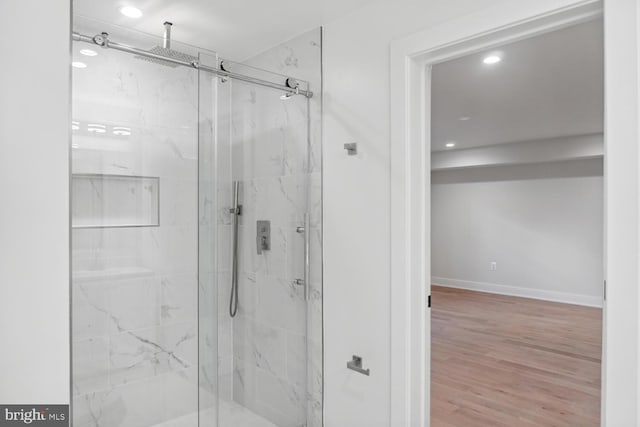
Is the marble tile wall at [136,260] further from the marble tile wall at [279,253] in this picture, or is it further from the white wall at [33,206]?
the white wall at [33,206]

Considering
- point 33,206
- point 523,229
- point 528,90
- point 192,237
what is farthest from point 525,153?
point 33,206

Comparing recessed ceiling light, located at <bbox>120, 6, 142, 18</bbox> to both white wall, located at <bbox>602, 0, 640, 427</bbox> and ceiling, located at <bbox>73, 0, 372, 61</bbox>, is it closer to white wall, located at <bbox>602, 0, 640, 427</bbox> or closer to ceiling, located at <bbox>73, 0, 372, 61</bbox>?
ceiling, located at <bbox>73, 0, 372, 61</bbox>

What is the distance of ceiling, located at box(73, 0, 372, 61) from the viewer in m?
2.15

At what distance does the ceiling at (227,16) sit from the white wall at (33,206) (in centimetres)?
160

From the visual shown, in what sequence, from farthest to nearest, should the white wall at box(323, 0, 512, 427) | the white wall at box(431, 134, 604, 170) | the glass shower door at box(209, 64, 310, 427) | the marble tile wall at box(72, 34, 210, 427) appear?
the white wall at box(431, 134, 604, 170) < the glass shower door at box(209, 64, 310, 427) < the white wall at box(323, 0, 512, 427) < the marble tile wall at box(72, 34, 210, 427)

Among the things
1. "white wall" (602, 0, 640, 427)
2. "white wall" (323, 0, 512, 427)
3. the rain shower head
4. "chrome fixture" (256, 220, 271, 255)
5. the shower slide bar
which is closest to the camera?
"white wall" (602, 0, 640, 427)

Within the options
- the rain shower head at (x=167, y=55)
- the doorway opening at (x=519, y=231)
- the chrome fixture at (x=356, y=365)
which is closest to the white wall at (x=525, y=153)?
the doorway opening at (x=519, y=231)

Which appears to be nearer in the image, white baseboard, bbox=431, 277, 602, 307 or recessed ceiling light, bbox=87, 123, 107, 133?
recessed ceiling light, bbox=87, 123, 107, 133

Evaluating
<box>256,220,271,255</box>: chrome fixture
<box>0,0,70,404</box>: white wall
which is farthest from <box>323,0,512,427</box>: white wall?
<box>0,0,70,404</box>: white wall

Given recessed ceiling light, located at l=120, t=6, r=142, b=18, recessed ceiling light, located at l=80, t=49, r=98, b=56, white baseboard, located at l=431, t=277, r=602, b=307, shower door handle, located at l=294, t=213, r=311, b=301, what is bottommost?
white baseboard, located at l=431, t=277, r=602, b=307

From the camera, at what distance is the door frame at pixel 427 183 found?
54.1 inches

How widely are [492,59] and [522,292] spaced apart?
499 cm

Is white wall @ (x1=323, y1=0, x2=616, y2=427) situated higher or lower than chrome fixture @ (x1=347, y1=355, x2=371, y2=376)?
higher

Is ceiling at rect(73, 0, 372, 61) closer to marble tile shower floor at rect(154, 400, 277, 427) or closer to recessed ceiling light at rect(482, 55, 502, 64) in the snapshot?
recessed ceiling light at rect(482, 55, 502, 64)
